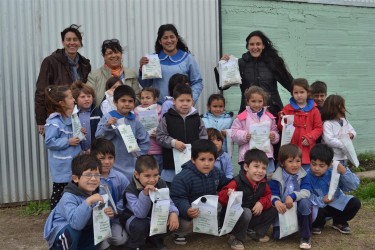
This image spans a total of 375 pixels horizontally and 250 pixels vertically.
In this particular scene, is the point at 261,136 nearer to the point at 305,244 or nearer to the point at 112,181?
the point at 305,244

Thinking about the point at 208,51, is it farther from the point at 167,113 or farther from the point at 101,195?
the point at 101,195

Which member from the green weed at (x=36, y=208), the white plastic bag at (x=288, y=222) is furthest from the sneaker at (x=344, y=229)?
the green weed at (x=36, y=208)

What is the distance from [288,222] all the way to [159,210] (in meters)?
1.36

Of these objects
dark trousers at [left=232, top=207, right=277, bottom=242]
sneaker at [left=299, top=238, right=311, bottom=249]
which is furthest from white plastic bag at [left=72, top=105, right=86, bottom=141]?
sneaker at [left=299, top=238, right=311, bottom=249]

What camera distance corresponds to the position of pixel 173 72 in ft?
19.9

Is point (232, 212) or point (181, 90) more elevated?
point (181, 90)

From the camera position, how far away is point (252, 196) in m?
4.98

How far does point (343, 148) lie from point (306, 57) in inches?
109

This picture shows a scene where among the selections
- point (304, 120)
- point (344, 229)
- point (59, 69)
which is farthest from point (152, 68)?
point (344, 229)

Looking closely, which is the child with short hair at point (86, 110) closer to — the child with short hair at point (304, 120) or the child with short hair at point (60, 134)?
the child with short hair at point (60, 134)

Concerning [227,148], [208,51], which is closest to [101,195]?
[227,148]

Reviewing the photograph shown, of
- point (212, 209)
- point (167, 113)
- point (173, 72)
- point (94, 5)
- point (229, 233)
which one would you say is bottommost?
point (229, 233)

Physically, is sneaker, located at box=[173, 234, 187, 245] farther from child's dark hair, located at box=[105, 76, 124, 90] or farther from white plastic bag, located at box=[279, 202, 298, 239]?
child's dark hair, located at box=[105, 76, 124, 90]

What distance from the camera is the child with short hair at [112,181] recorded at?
466cm
